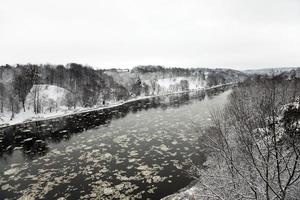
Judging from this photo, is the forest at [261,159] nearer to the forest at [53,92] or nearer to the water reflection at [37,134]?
the water reflection at [37,134]

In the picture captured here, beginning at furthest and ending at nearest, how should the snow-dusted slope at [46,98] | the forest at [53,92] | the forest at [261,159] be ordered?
1. the snow-dusted slope at [46,98]
2. the forest at [53,92]
3. the forest at [261,159]

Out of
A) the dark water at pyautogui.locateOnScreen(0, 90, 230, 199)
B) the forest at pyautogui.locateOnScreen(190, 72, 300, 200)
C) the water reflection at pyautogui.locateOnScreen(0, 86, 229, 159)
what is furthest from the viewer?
the water reflection at pyautogui.locateOnScreen(0, 86, 229, 159)

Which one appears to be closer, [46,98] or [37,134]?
[37,134]

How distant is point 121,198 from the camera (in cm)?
1873

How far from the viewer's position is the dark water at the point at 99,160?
20.6 meters

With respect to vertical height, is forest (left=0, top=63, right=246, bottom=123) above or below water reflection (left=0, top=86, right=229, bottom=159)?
above

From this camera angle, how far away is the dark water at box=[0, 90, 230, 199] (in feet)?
67.5

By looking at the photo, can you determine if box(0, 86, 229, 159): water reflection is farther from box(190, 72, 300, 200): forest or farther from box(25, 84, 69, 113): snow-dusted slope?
Answer: box(190, 72, 300, 200): forest

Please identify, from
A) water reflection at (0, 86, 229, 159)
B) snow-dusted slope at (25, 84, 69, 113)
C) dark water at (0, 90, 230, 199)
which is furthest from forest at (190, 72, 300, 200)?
snow-dusted slope at (25, 84, 69, 113)

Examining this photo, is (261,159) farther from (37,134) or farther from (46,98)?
(46,98)

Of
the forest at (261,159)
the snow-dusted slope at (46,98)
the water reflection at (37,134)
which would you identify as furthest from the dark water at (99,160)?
the snow-dusted slope at (46,98)

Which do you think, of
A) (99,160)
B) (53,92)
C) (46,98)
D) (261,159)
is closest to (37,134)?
(99,160)

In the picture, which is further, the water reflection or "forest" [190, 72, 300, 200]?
the water reflection

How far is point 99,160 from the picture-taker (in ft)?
90.5
